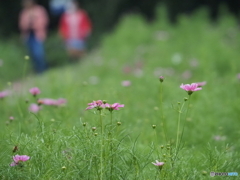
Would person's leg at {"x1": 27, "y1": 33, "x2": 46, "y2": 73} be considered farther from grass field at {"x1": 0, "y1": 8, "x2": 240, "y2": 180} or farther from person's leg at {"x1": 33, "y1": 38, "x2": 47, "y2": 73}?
grass field at {"x1": 0, "y1": 8, "x2": 240, "y2": 180}

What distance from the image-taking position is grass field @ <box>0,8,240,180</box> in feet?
7.06

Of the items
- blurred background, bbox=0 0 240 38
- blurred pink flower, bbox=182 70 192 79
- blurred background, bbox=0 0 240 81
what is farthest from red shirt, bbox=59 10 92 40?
blurred pink flower, bbox=182 70 192 79

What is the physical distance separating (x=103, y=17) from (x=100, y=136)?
13979 millimetres

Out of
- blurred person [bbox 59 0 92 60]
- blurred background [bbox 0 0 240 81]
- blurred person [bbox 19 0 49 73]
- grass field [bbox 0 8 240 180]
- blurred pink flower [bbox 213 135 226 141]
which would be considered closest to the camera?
grass field [bbox 0 8 240 180]

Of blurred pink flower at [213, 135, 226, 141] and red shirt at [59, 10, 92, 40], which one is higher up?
red shirt at [59, 10, 92, 40]

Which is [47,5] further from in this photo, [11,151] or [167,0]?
[11,151]

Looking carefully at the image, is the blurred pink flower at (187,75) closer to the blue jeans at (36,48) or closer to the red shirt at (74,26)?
the blue jeans at (36,48)

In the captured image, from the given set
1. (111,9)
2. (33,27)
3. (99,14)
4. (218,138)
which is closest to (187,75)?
(218,138)

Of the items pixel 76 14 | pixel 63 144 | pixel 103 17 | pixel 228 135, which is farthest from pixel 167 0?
pixel 63 144

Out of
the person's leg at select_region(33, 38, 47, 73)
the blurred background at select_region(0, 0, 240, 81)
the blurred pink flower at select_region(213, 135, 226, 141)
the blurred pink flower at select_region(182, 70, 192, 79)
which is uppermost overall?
the blurred background at select_region(0, 0, 240, 81)

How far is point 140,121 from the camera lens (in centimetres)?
348

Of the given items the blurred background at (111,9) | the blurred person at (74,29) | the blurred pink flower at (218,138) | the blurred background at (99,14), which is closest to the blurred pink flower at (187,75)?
the blurred pink flower at (218,138)

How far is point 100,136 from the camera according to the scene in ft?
7.00

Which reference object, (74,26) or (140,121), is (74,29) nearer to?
(74,26)
